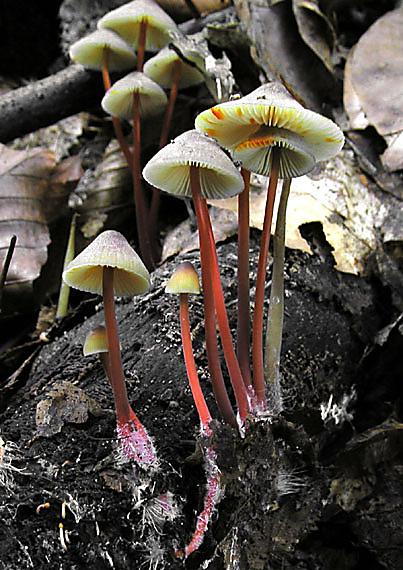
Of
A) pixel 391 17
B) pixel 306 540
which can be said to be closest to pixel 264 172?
pixel 306 540

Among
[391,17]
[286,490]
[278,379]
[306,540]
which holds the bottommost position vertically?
[306,540]

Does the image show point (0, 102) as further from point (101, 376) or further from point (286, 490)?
point (286, 490)

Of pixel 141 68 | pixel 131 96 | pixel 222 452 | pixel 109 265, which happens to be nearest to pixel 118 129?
pixel 131 96

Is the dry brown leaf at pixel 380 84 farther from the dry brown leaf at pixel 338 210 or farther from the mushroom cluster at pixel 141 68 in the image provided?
Answer: the mushroom cluster at pixel 141 68

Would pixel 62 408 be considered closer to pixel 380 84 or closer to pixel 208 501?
pixel 208 501

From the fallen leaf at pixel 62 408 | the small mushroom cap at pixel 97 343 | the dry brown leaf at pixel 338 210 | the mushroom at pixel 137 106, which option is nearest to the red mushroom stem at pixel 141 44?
the mushroom at pixel 137 106

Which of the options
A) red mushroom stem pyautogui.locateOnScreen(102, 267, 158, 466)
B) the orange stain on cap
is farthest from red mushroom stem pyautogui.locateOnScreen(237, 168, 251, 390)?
red mushroom stem pyautogui.locateOnScreen(102, 267, 158, 466)

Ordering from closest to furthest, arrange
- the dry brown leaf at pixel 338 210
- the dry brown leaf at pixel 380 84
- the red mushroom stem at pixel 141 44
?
the dry brown leaf at pixel 338 210 → the dry brown leaf at pixel 380 84 → the red mushroom stem at pixel 141 44
